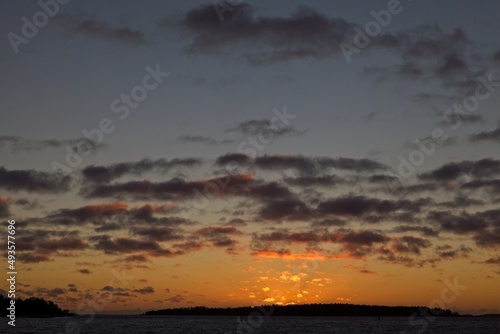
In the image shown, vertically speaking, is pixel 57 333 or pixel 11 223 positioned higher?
pixel 11 223

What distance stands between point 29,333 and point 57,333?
11371 mm

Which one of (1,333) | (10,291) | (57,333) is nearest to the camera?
(10,291)

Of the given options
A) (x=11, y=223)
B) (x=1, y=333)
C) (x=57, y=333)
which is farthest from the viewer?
(x=57, y=333)

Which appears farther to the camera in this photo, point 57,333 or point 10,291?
point 57,333

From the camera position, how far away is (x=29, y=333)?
609 feet

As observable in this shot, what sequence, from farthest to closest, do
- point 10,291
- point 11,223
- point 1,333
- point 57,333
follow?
point 57,333, point 1,333, point 10,291, point 11,223

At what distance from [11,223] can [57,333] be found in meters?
135

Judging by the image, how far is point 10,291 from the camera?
87.2 metres

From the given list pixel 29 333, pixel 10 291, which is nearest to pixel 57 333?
pixel 29 333

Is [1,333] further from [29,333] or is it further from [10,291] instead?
[10,291]

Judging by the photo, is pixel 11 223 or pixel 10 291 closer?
Result: pixel 11 223

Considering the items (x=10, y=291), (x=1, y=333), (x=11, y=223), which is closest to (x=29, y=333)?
(x=1, y=333)

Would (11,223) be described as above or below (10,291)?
above

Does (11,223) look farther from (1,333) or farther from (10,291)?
(1,333)
